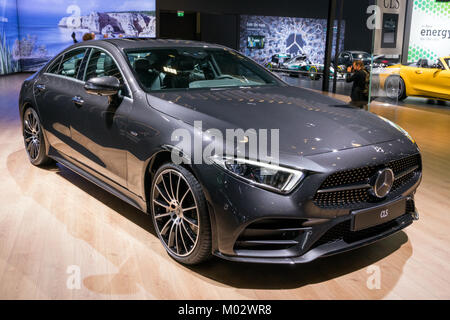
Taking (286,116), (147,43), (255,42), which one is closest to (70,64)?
(147,43)

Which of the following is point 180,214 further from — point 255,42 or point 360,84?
point 255,42

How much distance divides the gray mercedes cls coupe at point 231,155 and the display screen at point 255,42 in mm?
10650

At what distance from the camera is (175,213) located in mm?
2646

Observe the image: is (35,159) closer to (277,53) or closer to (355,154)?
(355,154)

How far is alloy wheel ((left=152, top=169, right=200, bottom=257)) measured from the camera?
251 cm

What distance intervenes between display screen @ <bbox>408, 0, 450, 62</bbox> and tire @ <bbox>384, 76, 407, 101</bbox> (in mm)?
916

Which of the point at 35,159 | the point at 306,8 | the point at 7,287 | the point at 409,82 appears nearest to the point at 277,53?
the point at 306,8

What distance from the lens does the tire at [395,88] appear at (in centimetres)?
998

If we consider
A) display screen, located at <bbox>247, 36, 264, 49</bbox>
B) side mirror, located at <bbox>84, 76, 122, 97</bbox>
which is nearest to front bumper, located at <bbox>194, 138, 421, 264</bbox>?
side mirror, located at <bbox>84, 76, 122, 97</bbox>

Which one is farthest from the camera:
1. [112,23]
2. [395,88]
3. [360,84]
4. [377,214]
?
[112,23]

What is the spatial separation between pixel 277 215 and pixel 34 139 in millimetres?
3129

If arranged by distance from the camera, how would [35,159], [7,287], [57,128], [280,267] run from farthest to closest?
[35,159] < [57,128] < [280,267] < [7,287]
